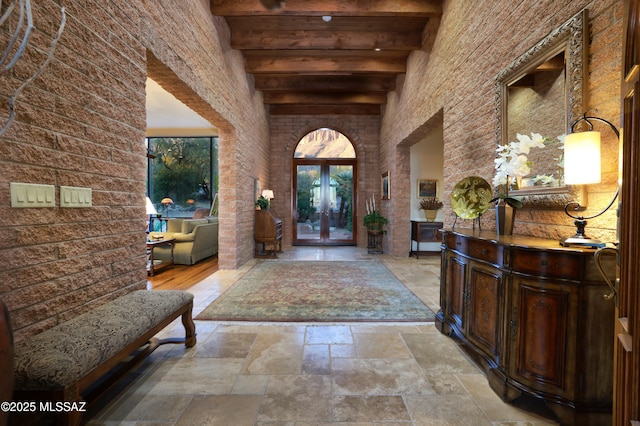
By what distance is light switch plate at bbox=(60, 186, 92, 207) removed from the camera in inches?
65.2

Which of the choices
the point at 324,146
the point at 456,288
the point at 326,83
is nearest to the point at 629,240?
the point at 456,288

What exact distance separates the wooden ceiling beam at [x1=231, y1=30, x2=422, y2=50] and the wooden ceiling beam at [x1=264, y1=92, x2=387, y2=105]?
7.38 ft

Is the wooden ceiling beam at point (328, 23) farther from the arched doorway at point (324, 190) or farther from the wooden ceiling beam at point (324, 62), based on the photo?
the arched doorway at point (324, 190)

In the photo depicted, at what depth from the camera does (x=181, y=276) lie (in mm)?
4652

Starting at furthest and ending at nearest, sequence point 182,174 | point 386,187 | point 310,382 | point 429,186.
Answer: point 182,174 < point 386,187 < point 429,186 < point 310,382

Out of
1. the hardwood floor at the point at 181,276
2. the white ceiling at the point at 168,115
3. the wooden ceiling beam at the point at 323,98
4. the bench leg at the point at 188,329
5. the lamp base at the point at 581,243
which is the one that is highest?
the wooden ceiling beam at the point at 323,98

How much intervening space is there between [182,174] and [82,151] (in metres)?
8.83

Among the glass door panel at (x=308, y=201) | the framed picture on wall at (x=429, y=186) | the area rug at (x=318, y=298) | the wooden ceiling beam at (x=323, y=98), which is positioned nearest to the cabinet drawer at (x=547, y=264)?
the area rug at (x=318, y=298)

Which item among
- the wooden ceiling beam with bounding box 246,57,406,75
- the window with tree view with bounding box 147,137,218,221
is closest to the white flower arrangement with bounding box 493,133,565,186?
the wooden ceiling beam with bounding box 246,57,406,75

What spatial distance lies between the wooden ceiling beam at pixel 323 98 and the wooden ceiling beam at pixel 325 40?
2248 millimetres

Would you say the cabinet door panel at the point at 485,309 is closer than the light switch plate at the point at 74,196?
No

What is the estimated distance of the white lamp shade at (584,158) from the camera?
152 centimetres

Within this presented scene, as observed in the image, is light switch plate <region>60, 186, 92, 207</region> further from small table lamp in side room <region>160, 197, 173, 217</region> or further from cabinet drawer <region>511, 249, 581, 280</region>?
small table lamp in side room <region>160, 197, 173, 217</region>

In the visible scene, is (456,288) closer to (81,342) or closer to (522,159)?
(522,159)
